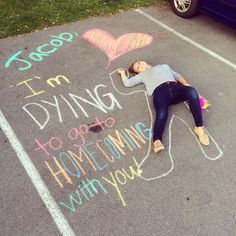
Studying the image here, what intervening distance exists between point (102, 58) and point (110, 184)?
8.45 ft

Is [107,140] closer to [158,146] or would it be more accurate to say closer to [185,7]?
[158,146]

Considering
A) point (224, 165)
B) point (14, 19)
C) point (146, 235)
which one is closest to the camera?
point (146, 235)

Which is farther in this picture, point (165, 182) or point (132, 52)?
point (132, 52)

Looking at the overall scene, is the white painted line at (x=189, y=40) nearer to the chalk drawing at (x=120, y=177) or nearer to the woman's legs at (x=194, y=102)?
the woman's legs at (x=194, y=102)

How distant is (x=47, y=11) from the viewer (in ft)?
24.2

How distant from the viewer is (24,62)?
608 cm

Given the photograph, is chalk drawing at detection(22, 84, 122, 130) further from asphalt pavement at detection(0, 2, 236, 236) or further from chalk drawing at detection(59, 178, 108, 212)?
chalk drawing at detection(59, 178, 108, 212)

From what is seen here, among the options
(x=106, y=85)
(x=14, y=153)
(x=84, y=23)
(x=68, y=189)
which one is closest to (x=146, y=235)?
(x=68, y=189)

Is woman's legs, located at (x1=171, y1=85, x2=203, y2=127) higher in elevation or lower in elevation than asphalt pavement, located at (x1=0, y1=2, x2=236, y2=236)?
higher

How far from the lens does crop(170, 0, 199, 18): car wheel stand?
23.2 ft

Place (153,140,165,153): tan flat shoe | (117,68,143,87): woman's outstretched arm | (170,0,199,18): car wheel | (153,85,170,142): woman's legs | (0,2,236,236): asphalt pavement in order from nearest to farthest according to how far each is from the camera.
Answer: (0,2,236,236): asphalt pavement, (153,140,165,153): tan flat shoe, (153,85,170,142): woman's legs, (117,68,143,87): woman's outstretched arm, (170,0,199,18): car wheel

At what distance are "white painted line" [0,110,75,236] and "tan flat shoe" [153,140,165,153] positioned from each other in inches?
52.6

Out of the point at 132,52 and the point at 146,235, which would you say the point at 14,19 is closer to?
the point at 132,52

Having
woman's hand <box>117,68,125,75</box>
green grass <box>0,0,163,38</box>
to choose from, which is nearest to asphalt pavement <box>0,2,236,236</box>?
woman's hand <box>117,68,125,75</box>
